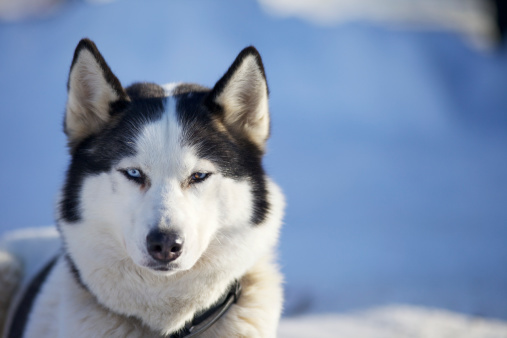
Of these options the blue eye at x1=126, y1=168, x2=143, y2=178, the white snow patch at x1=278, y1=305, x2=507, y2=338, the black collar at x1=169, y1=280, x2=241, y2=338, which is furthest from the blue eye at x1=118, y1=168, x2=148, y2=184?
the white snow patch at x1=278, y1=305, x2=507, y2=338

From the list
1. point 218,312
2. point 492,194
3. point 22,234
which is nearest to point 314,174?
point 492,194

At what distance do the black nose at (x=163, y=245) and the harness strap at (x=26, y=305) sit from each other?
1.17m

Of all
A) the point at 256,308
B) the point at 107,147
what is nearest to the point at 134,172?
the point at 107,147

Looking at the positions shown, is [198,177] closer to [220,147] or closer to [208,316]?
[220,147]

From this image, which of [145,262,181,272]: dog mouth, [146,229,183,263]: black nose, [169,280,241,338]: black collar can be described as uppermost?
[146,229,183,263]: black nose

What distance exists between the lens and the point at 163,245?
5.40ft

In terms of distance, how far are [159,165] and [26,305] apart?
4.36ft

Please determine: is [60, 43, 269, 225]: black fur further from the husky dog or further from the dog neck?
the dog neck

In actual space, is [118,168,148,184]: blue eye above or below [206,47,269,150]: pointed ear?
below

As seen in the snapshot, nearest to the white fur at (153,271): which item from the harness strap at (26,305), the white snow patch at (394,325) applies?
the harness strap at (26,305)

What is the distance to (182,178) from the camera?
1.85 m

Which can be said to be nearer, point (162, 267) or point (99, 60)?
point (162, 267)

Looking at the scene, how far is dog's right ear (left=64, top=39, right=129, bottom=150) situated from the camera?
1930mm

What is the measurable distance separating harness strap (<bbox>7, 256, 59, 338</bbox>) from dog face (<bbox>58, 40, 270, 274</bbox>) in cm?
66
